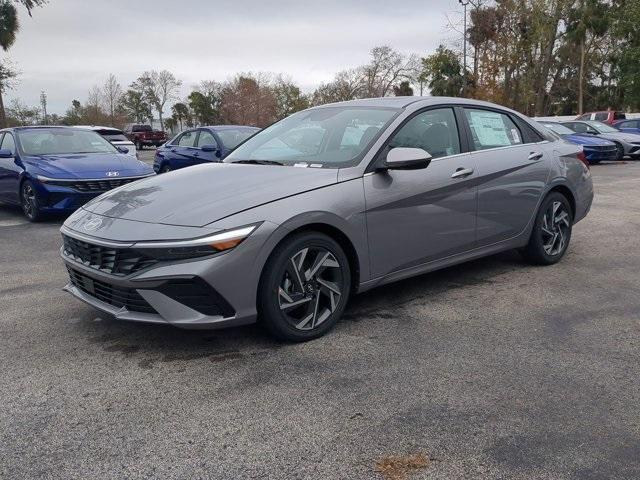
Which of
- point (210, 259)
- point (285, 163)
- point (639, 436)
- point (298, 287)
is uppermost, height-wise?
point (285, 163)

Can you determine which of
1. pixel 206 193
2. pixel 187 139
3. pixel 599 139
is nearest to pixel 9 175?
pixel 187 139

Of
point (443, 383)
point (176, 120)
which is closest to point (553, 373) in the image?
point (443, 383)

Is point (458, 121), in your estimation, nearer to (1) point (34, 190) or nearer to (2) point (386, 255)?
(2) point (386, 255)

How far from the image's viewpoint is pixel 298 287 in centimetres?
349

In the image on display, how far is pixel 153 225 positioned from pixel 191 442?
1.32 meters

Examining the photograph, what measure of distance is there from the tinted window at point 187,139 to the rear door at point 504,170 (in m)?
8.30

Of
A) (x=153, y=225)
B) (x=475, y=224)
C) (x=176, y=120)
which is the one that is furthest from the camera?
(x=176, y=120)

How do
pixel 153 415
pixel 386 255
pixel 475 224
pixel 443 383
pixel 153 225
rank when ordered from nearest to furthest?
pixel 153 415 → pixel 443 383 → pixel 153 225 → pixel 386 255 → pixel 475 224

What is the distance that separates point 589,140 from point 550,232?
1405 centimetres

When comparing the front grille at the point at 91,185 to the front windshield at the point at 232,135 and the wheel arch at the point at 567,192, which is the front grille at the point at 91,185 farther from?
the wheel arch at the point at 567,192

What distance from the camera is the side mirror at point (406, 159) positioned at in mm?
3809

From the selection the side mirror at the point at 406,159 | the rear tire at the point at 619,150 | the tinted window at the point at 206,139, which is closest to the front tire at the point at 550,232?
the side mirror at the point at 406,159

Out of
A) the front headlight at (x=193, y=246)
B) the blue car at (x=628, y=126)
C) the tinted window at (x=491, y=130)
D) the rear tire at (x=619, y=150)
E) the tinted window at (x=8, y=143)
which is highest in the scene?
the tinted window at (x=8, y=143)

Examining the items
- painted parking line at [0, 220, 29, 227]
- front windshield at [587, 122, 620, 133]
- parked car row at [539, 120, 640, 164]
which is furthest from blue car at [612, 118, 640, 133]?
painted parking line at [0, 220, 29, 227]
